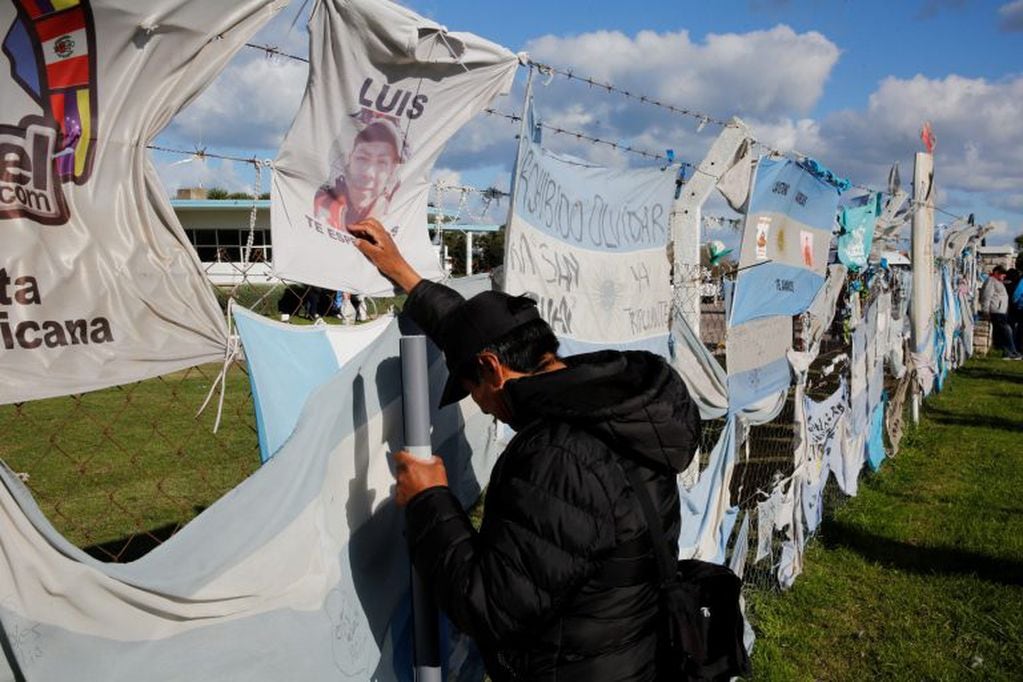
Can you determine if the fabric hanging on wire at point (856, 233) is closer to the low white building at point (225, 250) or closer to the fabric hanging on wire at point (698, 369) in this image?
the fabric hanging on wire at point (698, 369)

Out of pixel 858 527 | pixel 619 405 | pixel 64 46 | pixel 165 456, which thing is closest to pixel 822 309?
pixel 858 527

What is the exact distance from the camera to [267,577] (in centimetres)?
194

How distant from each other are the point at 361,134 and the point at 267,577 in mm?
1210

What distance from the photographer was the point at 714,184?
439 centimetres

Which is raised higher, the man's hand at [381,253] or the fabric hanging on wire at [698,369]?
the man's hand at [381,253]

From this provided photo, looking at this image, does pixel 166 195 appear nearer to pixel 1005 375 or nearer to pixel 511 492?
pixel 511 492

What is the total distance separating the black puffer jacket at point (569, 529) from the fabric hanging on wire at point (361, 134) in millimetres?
739

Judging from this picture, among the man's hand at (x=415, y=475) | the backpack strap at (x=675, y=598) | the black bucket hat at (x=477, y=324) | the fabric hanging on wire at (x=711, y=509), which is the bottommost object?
the fabric hanging on wire at (x=711, y=509)

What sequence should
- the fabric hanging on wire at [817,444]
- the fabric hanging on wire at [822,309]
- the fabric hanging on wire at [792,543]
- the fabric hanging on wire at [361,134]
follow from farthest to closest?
the fabric hanging on wire at [822,309] < the fabric hanging on wire at [817,444] < the fabric hanging on wire at [792,543] < the fabric hanging on wire at [361,134]

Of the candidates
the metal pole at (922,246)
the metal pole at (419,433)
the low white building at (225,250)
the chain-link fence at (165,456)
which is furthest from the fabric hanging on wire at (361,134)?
the metal pole at (922,246)

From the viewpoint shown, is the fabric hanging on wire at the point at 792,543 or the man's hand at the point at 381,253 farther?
the fabric hanging on wire at the point at 792,543

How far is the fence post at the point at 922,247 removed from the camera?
914 centimetres

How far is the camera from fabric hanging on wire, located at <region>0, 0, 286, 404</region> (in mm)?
1727

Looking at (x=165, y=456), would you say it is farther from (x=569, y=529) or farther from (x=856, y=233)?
(x=569, y=529)
